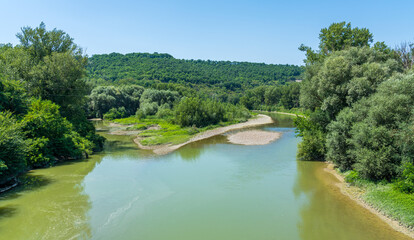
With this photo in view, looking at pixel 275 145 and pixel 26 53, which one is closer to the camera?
pixel 26 53

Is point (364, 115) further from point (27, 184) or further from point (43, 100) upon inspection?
point (43, 100)

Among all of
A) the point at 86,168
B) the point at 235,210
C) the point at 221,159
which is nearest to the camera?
the point at 235,210

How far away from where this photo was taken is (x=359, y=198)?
18.3m

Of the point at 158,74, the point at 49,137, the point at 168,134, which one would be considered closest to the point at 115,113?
the point at 168,134

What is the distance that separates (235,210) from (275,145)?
2354 centimetres

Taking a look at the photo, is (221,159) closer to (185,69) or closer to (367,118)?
(367,118)

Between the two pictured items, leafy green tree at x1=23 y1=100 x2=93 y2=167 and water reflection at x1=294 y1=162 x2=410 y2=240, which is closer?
water reflection at x1=294 y1=162 x2=410 y2=240

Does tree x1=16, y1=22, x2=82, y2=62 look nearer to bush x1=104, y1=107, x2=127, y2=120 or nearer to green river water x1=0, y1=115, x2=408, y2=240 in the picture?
green river water x1=0, y1=115, x2=408, y2=240

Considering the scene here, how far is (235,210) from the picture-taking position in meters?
17.3

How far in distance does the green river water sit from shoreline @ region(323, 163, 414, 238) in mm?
430

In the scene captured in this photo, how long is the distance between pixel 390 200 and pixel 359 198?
2.38 meters

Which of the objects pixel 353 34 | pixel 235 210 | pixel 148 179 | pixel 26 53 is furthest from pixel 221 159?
pixel 26 53

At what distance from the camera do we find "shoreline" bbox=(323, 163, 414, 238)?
14.0m

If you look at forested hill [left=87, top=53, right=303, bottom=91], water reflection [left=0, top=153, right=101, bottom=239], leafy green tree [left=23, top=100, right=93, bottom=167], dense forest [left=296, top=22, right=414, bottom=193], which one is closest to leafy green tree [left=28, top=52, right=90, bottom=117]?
leafy green tree [left=23, top=100, right=93, bottom=167]
